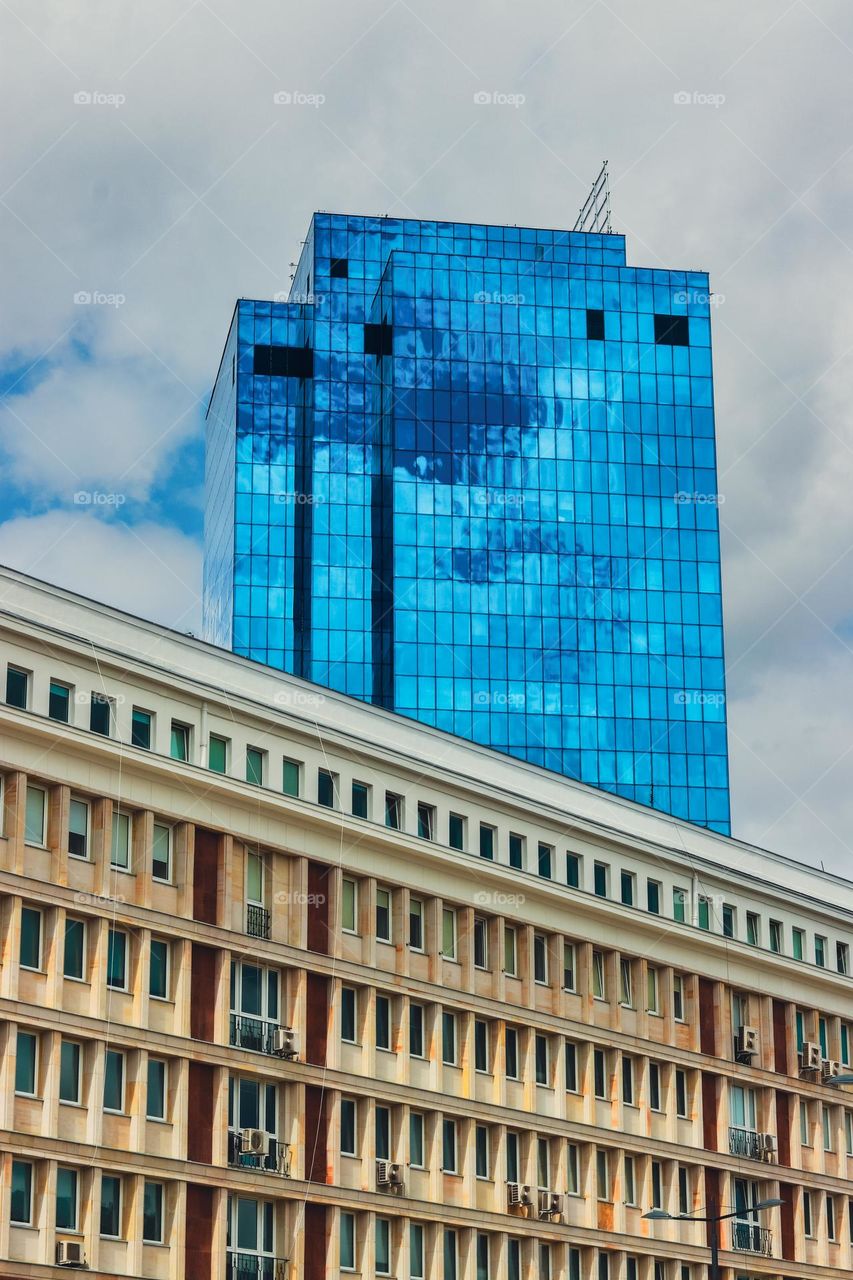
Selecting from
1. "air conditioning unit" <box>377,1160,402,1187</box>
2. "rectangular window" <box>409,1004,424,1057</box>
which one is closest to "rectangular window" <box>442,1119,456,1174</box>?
"rectangular window" <box>409,1004,424,1057</box>

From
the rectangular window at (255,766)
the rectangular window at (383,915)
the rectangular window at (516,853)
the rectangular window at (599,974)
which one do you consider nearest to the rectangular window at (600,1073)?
the rectangular window at (599,974)

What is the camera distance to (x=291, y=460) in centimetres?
12775

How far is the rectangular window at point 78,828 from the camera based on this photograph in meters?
53.7

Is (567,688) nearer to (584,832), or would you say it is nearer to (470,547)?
(470,547)

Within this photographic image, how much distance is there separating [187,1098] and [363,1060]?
22.5 ft

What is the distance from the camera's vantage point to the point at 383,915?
62219 millimetres

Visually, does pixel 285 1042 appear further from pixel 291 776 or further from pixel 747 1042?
pixel 747 1042

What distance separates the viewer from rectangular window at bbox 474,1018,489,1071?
63.8 m

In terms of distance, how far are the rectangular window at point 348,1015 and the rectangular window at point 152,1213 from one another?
7897 millimetres

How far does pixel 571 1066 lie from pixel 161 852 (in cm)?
1771

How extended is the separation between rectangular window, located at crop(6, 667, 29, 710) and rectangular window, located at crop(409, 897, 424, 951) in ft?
49.1

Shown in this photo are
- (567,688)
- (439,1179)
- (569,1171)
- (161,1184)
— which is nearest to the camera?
(161,1184)

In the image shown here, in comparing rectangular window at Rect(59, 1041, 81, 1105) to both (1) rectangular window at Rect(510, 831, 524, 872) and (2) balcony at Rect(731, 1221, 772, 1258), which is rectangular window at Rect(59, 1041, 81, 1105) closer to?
(1) rectangular window at Rect(510, 831, 524, 872)

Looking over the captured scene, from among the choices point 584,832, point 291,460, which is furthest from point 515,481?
point 584,832
